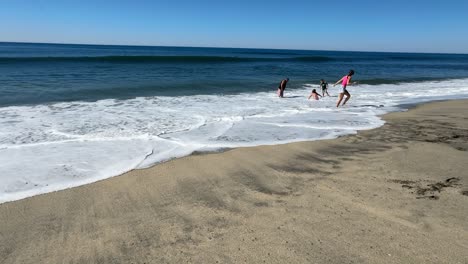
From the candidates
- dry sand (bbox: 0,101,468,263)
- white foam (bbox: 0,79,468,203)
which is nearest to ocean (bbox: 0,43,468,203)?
white foam (bbox: 0,79,468,203)

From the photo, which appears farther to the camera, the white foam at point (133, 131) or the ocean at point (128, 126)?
the ocean at point (128, 126)

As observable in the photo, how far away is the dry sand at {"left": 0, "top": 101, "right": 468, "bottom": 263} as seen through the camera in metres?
3.55

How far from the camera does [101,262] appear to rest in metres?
3.44

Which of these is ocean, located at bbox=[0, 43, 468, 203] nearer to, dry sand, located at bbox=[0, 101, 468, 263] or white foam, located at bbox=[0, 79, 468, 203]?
white foam, located at bbox=[0, 79, 468, 203]

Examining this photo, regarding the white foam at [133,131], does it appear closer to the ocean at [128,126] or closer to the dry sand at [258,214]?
the ocean at [128,126]

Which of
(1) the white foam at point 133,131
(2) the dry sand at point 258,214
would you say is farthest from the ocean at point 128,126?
(2) the dry sand at point 258,214

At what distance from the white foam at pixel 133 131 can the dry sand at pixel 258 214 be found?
624 mm

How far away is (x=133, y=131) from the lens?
8.48 m

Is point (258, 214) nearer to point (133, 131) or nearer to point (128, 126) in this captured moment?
point (133, 131)

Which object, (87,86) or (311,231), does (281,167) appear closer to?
(311,231)

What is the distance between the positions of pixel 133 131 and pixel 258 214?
4962mm

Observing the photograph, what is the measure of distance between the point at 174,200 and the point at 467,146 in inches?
238

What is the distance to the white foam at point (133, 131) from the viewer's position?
584cm

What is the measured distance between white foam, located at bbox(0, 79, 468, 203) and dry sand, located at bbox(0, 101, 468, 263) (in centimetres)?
62
